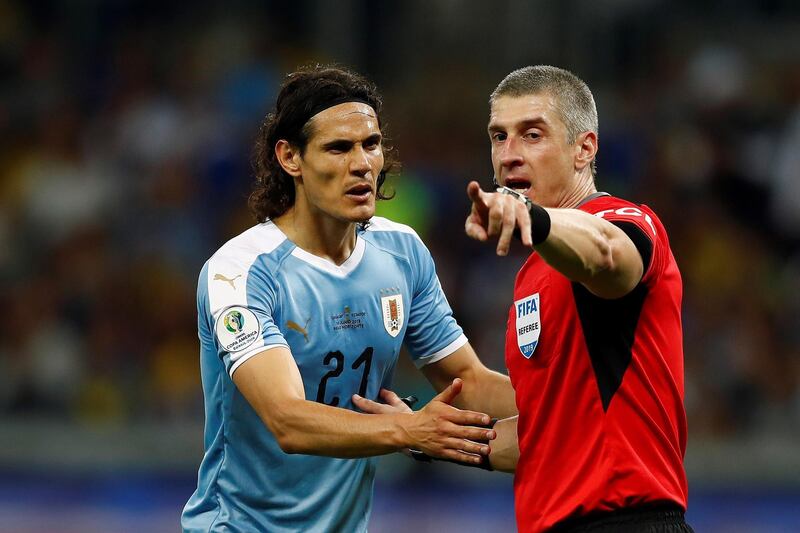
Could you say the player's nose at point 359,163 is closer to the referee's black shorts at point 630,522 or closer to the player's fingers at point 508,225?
the player's fingers at point 508,225

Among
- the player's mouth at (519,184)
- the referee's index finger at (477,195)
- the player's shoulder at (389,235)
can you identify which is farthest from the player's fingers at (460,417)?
the player's shoulder at (389,235)

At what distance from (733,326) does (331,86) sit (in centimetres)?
617

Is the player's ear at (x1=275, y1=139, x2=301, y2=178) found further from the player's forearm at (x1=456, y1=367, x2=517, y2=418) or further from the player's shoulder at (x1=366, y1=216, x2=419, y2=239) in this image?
the player's forearm at (x1=456, y1=367, x2=517, y2=418)

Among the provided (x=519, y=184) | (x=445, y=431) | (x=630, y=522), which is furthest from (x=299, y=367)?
(x=630, y=522)

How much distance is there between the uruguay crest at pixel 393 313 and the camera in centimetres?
529

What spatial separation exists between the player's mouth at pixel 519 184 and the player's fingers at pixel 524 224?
0.96 m

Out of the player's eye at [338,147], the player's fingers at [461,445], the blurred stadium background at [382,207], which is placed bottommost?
the player's fingers at [461,445]

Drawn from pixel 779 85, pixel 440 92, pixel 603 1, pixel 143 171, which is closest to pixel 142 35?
pixel 143 171

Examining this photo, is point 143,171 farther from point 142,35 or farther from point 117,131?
point 142,35

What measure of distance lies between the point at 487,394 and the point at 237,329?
1316 mm

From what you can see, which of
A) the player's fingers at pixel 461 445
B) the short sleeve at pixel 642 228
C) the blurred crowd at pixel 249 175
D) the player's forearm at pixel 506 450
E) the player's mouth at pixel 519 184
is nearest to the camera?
the short sleeve at pixel 642 228

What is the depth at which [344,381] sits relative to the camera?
5.15m

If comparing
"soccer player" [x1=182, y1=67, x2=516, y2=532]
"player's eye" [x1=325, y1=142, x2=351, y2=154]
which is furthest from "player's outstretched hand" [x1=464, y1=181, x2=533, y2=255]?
"player's eye" [x1=325, y1=142, x2=351, y2=154]

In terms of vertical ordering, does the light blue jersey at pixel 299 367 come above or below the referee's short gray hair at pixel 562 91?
below
